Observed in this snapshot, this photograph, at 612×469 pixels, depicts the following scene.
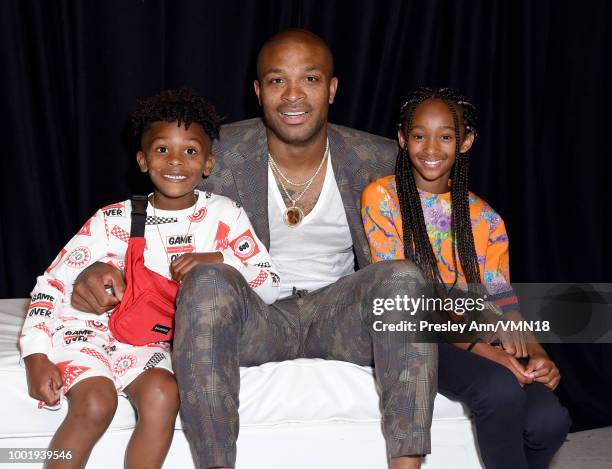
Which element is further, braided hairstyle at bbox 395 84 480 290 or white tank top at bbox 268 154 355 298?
white tank top at bbox 268 154 355 298

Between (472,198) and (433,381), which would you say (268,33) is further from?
(433,381)

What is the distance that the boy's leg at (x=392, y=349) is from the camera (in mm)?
1644

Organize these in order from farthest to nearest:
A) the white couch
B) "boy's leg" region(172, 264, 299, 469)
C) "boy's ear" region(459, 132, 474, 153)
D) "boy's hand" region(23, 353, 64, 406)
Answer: "boy's ear" region(459, 132, 474, 153) < the white couch < "boy's hand" region(23, 353, 64, 406) < "boy's leg" region(172, 264, 299, 469)

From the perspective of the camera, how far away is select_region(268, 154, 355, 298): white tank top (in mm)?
2197

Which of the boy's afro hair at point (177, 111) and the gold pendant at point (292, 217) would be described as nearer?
the boy's afro hair at point (177, 111)

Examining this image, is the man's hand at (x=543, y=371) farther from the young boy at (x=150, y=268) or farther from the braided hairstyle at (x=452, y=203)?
the young boy at (x=150, y=268)

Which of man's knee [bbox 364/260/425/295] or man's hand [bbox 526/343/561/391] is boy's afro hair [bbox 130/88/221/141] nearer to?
man's knee [bbox 364/260/425/295]

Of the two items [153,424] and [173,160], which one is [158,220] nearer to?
[173,160]

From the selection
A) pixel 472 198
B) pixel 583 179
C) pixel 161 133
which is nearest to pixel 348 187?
pixel 472 198

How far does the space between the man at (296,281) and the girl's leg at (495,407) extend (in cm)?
15

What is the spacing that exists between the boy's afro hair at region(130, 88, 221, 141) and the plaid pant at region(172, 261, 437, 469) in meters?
0.51

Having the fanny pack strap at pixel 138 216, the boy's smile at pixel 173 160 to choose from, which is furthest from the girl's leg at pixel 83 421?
the boy's smile at pixel 173 160

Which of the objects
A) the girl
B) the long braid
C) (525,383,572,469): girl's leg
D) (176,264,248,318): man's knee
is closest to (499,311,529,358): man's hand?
the girl

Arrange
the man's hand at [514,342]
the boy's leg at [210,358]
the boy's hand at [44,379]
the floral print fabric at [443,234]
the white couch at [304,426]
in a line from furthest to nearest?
the floral print fabric at [443,234] → the man's hand at [514,342] → the white couch at [304,426] → the boy's hand at [44,379] → the boy's leg at [210,358]
